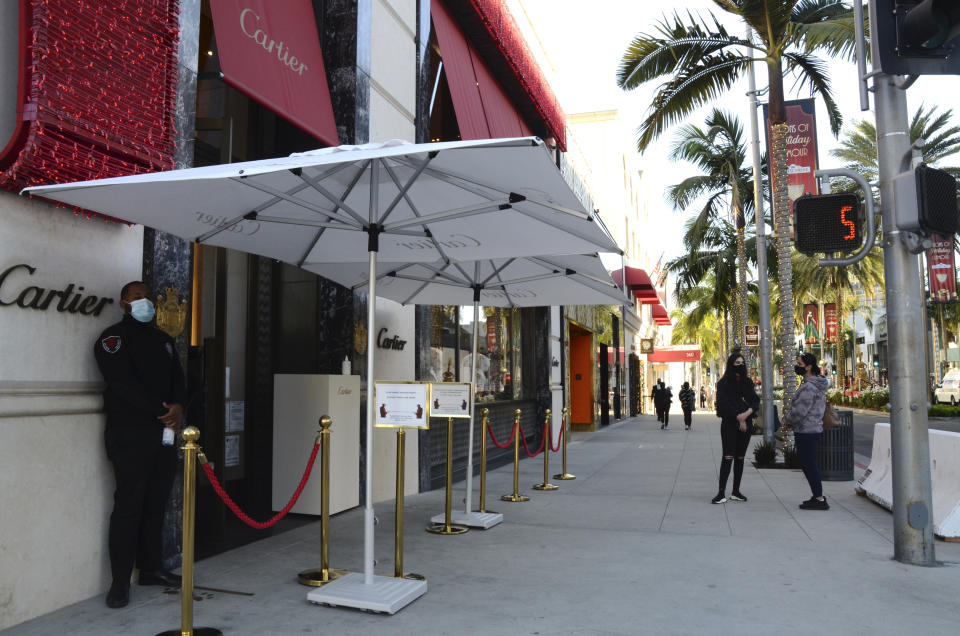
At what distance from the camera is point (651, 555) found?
6395 mm

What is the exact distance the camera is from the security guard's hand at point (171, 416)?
5.08 m

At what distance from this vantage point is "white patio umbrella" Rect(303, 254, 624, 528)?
772cm

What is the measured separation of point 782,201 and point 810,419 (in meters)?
6.68

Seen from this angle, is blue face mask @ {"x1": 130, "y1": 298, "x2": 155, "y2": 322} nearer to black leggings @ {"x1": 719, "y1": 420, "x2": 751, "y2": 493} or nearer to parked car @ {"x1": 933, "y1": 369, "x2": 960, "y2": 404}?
black leggings @ {"x1": 719, "y1": 420, "x2": 751, "y2": 493}

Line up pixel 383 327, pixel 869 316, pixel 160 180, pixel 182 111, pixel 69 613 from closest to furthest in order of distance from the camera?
pixel 160 180, pixel 69 613, pixel 182 111, pixel 383 327, pixel 869 316

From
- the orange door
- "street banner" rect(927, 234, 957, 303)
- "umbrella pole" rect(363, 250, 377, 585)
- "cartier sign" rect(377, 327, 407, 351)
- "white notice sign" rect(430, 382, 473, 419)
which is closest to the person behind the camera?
"umbrella pole" rect(363, 250, 377, 585)

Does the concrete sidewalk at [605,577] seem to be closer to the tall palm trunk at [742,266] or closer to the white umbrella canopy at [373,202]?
the white umbrella canopy at [373,202]

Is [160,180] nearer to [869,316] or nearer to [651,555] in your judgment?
[651,555]

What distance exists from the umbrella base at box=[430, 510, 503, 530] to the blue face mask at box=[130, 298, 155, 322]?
3849mm

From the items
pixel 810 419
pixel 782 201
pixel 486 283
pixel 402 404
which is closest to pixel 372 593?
pixel 402 404

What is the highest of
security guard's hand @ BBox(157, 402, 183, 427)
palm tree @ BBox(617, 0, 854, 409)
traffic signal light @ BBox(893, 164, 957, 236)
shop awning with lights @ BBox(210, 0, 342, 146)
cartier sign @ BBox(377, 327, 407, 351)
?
palm tree @ BBox(617, 0, 854, 409)

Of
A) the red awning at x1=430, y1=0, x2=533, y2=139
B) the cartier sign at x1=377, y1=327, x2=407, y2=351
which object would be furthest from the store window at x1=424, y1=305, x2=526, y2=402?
the red awning at x1=430, y1=0, x2=533, y2=139

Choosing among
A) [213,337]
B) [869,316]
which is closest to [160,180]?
[213,337]

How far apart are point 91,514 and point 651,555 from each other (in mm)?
4437
